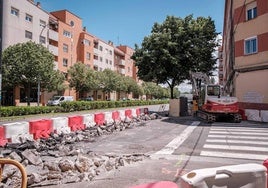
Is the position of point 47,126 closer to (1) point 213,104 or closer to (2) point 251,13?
(1) point 213,104

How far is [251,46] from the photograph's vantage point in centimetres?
2252

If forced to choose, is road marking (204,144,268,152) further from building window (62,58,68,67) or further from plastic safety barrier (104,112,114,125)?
building window (62,58,68,67)

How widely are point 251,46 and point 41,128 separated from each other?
18.2 metres

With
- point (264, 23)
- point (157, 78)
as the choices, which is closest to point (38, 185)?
point (264, 23)

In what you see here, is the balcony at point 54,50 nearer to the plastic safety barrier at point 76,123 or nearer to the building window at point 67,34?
the building window at point 67,34

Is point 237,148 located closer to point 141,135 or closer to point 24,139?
point 141,135

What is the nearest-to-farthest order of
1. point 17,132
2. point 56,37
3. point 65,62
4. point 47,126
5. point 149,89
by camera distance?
1. point 17,132
2. point 47,126
3. point 56,37
4. point 65,62
5. point 149,89

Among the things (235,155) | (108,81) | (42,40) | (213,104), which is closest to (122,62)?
(108,81)

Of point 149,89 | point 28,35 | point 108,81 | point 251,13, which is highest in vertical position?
point 28,35

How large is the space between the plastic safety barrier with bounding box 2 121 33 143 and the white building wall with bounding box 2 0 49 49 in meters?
28.4

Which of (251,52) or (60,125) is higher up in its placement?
(251,52)

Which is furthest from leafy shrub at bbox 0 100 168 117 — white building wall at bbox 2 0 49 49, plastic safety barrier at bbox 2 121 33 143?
plastic safety barrier at bbox 2 121 33 143

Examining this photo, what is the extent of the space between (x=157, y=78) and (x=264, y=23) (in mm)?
10448

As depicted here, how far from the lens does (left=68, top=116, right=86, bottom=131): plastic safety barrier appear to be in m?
12.8
